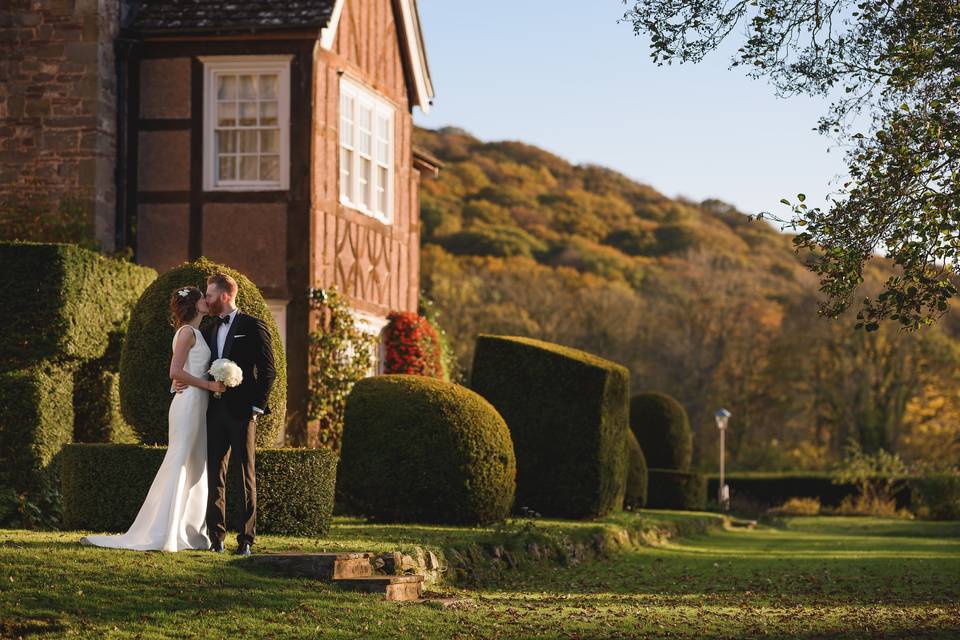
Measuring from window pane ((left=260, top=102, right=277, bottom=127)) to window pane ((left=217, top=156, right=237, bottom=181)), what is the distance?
743mm

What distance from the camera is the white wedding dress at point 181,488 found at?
10938 millimetres

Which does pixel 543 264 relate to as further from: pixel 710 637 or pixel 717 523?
pixel 710 637

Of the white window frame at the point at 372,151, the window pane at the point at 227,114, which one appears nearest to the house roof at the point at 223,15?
the window pane at the point at 227,114

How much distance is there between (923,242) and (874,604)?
177 inches

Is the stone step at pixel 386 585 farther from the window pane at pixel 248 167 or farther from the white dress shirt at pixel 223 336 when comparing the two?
the window pane at pixel 248 167

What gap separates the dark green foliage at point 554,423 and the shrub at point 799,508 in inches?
762

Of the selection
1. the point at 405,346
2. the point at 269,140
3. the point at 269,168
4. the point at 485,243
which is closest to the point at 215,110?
the point at 269,140

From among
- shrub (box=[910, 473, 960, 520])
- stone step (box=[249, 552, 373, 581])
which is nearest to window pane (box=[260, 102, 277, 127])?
stone step (box=[249, 552, 373, 581])

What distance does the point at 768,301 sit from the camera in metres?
53.8

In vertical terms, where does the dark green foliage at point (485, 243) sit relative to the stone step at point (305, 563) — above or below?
above

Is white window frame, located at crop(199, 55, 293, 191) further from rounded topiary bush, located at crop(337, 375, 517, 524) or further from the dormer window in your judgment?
rounded topiary bush, located at crop(337, 375, 517, 524)

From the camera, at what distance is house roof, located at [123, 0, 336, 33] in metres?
20.5

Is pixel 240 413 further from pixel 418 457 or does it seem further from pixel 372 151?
pixel 372 151

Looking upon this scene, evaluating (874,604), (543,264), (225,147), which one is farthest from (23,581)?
(543,264)
